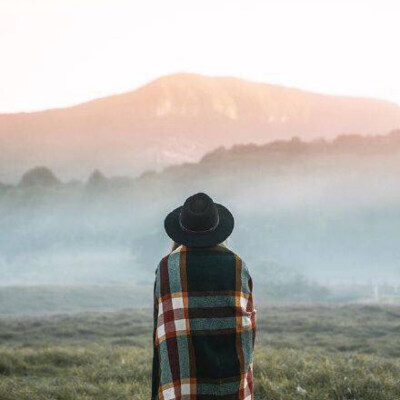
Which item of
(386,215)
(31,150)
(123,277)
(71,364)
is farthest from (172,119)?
(71,364)

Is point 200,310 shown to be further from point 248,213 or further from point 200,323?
point 248,213

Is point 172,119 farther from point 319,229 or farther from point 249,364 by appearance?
point 249,364

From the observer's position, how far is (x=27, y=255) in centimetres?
14738

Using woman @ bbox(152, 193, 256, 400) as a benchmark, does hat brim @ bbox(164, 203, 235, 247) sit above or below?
above

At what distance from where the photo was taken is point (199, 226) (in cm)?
583

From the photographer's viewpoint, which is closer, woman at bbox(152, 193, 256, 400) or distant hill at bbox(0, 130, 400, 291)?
woman at bbox(152, 193, 256, 400)

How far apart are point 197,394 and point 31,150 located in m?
150

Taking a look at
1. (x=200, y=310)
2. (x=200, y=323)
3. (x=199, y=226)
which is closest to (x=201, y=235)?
(x=199, y=226)

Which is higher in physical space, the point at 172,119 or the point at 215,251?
the point at 172,119

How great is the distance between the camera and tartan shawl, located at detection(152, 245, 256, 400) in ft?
19.1

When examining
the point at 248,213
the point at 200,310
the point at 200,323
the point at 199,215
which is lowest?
the point at 200,323

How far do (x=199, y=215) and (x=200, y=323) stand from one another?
950 mm

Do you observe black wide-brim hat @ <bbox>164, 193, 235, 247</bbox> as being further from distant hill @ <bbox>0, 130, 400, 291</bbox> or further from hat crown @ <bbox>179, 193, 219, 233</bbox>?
distant hill @ <bbox>0, 130, 400, 291</bbox>

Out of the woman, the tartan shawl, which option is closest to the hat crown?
the woman
